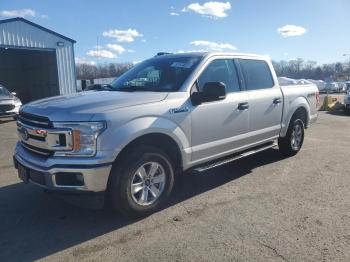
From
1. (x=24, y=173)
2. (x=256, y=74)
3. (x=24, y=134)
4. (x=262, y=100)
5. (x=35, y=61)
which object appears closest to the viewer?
(x=24, y=173)

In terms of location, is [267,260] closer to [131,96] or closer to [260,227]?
[260,227]

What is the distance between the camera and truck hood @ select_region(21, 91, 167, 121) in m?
3.72

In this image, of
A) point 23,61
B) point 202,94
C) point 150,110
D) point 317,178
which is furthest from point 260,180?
point 23,61

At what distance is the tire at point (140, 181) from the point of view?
3.90 m

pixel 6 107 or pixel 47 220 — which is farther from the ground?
pixel 6 107

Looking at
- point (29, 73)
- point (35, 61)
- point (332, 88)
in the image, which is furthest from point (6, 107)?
point (332, 88)

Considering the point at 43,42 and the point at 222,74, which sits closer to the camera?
the point at 222,74

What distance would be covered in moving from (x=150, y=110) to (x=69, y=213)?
1.65 m

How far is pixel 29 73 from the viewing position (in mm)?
28016

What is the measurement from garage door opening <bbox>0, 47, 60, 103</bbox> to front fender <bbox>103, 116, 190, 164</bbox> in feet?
64.0

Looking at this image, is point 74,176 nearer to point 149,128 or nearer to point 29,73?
point 149,128

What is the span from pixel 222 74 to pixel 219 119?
2.50 feet

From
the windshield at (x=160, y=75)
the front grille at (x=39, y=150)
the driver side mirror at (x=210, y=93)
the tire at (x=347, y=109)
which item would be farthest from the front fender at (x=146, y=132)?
the tire at (x=347, y=109)

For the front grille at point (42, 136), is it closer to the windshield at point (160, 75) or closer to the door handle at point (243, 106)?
the windshield at point (160, 75)
